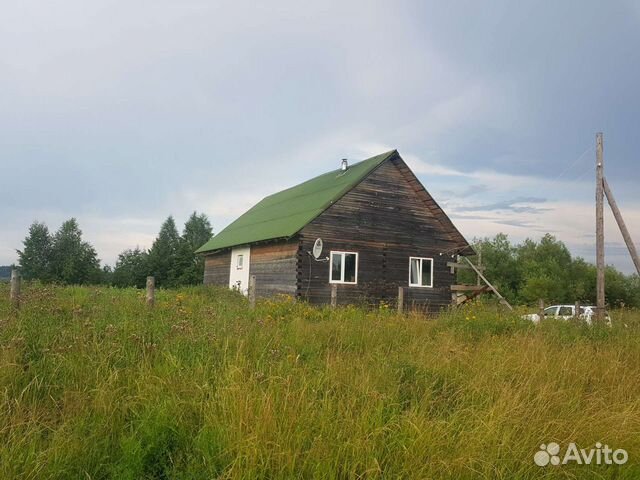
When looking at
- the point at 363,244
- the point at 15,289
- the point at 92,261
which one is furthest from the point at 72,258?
the point at 15,289

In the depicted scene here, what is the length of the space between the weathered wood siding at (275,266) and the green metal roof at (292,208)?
0.58 m

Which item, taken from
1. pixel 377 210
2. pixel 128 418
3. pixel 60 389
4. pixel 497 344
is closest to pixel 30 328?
pixel 60 389

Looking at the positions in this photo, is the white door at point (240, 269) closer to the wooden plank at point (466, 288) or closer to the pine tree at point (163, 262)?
the wooden plank at point (466, 288)

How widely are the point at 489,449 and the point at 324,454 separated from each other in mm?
1371

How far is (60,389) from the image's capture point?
4.61 metres

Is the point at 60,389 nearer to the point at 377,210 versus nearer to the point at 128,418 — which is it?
the point at 128,418

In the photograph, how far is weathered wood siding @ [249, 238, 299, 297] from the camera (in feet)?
63.2

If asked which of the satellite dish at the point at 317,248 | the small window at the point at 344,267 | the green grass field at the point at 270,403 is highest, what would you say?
the satellite dish at the point at 317,248

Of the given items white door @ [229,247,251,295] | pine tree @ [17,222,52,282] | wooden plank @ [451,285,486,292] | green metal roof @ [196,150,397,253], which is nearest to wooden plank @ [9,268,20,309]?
green metal roof @ [196,150,397,253]

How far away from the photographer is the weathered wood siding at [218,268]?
2666 centimetres

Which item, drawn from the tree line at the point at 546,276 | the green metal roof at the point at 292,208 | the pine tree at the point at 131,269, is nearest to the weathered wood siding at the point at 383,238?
the green metal roof at the point at 292,208

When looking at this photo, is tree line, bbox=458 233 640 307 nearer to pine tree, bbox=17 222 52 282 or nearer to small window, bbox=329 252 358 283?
small window, bbox=329 252 358 283

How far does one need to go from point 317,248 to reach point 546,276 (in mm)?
40254

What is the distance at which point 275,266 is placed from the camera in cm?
2069
